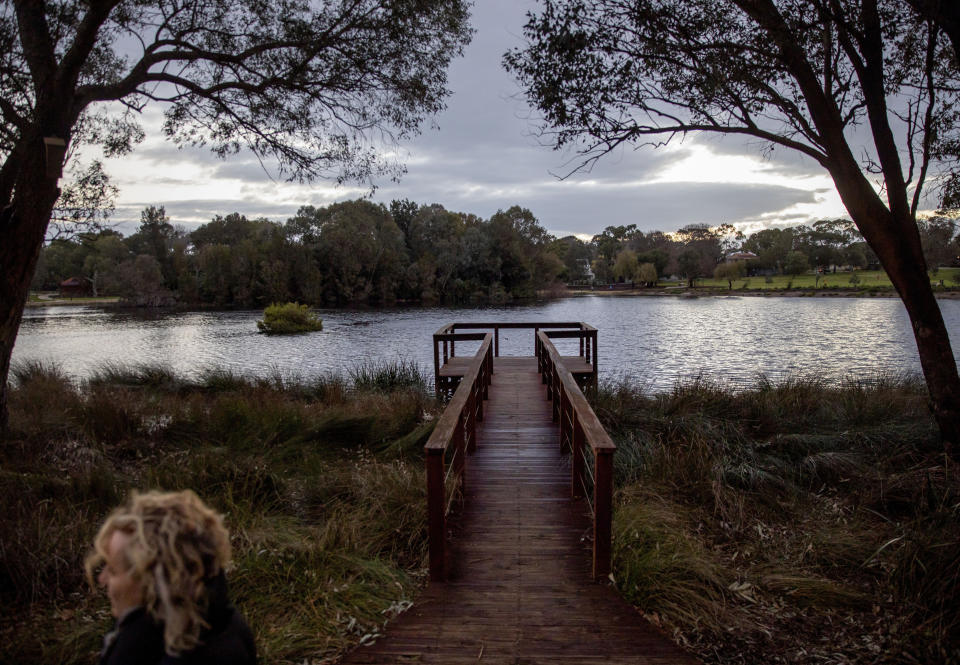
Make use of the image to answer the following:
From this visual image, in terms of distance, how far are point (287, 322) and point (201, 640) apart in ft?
108

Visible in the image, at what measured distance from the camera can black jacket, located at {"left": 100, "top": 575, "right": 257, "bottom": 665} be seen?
55.3 inches

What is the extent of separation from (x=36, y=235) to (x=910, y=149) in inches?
380

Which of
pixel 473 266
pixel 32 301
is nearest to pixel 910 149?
pixel 473 266

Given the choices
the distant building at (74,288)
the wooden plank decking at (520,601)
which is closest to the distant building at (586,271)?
the distant building at (74,288)

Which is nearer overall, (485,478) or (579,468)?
(579,468)

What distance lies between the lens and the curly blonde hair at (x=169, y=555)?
1.34 m

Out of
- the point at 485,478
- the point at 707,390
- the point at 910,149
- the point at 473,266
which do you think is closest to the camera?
the point at 485,478

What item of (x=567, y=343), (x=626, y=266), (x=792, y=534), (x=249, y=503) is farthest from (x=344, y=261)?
(x=792, y=534)

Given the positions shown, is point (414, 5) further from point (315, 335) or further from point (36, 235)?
point (315, 335)

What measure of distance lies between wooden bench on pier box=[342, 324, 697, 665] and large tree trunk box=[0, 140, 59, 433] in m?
4.83

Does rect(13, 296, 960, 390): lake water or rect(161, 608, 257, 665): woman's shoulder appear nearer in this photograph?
rect(161, 608, 257, 665): woman's shoulder

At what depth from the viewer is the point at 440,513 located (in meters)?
3.79

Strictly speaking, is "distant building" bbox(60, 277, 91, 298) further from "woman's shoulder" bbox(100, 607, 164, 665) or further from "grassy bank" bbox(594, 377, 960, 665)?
"woman's shoulder" bbox(100, 607, 164, 665)

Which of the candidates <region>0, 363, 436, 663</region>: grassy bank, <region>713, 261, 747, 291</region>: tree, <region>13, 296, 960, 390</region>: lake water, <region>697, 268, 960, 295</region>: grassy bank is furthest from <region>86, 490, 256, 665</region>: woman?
<region>713, 261, 747, 291</region>: tree
